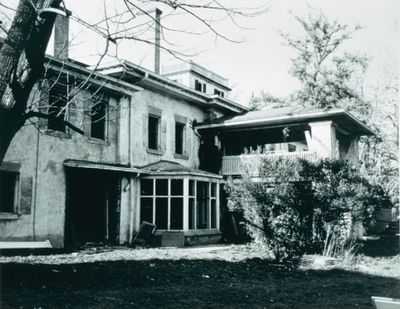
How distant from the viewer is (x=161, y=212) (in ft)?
51.9

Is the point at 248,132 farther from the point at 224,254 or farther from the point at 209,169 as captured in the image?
the point at 224,254

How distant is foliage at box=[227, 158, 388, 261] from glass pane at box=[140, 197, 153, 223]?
498 centimetres

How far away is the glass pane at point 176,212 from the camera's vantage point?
15.6 m

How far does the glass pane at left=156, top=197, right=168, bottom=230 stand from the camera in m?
15.5

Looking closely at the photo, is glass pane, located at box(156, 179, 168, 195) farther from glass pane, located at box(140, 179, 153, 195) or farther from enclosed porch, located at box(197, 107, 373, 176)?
enclosed porch, located at box(197, 107, 373, 176)

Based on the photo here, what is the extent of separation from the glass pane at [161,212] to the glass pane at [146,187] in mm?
461

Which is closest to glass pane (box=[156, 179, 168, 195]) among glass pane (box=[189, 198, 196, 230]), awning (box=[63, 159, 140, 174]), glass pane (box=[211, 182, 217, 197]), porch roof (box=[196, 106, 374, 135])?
glass pane (box=[189, 198, 196, 230])

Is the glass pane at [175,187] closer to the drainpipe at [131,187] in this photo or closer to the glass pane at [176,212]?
the glass pane at [176,212]

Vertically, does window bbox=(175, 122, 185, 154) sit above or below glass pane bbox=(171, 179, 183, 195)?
above

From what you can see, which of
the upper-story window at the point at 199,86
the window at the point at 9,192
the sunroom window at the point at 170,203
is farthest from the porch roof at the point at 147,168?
the upper-story window at the point at 199,86

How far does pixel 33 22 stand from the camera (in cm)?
553

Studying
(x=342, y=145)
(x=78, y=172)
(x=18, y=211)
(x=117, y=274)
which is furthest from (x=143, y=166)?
(x=342, y=145)

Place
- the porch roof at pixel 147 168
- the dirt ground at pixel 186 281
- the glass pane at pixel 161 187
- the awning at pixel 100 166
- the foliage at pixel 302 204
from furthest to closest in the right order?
the glass pane at pixel 161 187 < the porch roof at pixel 147 168 < the awning at pixel 100 166 < the foliage at pixel 302 204 < the dirt ground at pixel 186 281

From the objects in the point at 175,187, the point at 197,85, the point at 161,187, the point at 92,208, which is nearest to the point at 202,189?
the point at 175,187
